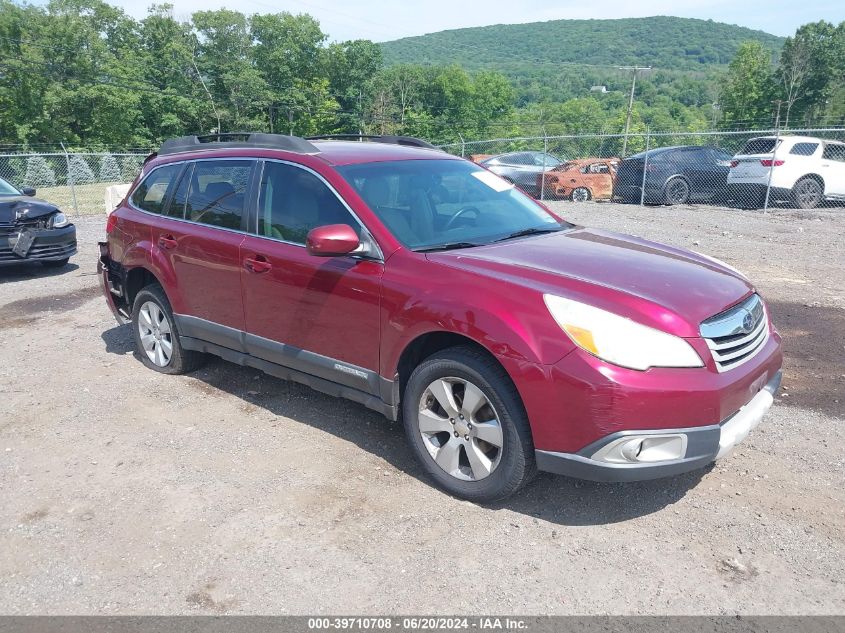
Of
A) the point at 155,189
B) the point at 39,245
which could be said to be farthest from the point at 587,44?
the point at 155,189

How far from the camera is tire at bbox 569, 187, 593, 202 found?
737 inches

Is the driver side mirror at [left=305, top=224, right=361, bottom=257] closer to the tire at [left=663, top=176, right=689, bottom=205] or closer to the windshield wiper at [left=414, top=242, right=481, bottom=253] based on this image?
the windshield wiper at [left=414, top=242, right=481, bottom=253]

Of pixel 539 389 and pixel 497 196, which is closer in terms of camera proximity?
pixel 539 389

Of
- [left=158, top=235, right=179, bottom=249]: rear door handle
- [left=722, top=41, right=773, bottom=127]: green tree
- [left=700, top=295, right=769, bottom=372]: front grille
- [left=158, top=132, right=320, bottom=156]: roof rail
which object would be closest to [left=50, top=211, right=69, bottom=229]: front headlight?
[left=158, top=132, right=320, bottom=156]: roof rail

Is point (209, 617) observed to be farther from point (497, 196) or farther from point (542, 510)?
point (497, 196)

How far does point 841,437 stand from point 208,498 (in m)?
3.77

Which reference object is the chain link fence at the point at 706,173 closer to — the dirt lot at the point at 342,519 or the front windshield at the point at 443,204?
the dirt lot at the point at 342,519

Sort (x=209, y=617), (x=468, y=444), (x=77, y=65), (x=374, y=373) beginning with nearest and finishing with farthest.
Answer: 1. (x=209, y=617)
2. (x=468, y=444)
3. (x=374, y=373)
4. (x=77, y=65)

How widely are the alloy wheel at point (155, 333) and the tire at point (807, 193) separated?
14.3 m

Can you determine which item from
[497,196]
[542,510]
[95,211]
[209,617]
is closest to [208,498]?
[209,617]

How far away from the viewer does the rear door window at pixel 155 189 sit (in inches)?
215

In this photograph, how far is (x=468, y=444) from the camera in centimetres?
356

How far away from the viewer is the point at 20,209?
9523 mm

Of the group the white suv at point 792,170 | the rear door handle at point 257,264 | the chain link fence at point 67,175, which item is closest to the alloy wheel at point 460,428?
the rear door handle at point 257,264
